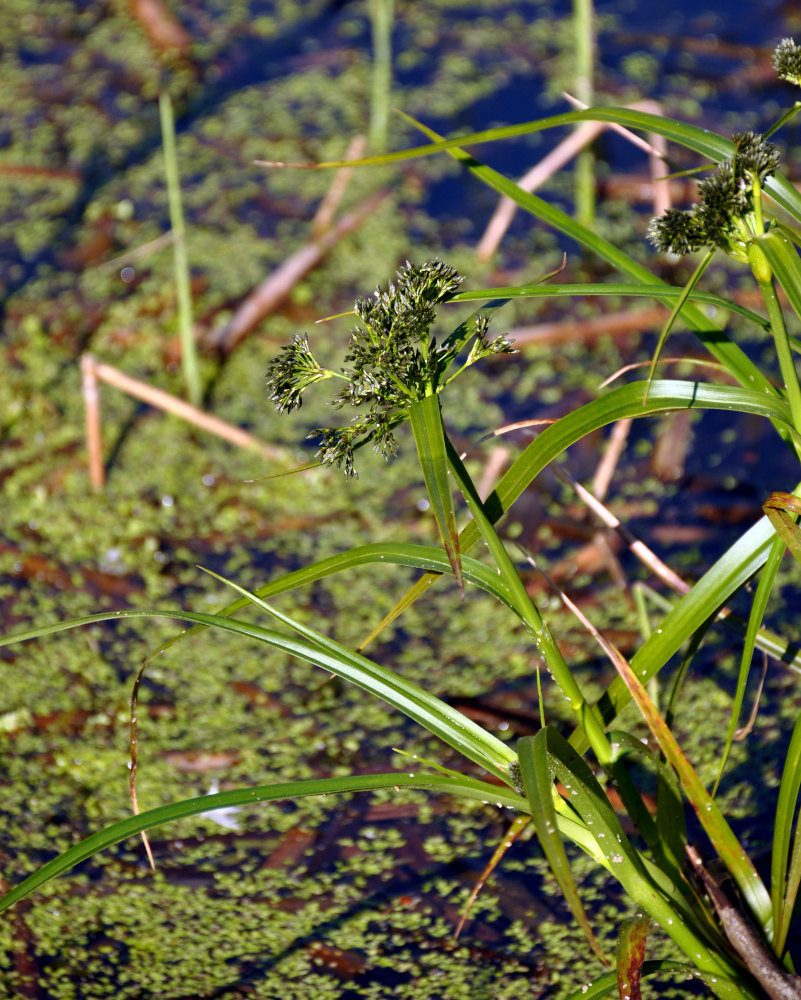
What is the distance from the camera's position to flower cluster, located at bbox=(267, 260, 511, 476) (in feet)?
2.67

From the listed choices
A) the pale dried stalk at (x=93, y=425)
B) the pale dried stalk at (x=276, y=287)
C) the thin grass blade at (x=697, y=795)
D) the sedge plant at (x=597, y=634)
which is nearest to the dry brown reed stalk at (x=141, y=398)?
→ the pale dried stalk at (x=93, y=425)

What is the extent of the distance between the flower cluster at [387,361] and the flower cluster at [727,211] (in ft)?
0.60

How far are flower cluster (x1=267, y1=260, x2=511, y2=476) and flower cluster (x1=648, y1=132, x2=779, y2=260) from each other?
18cm

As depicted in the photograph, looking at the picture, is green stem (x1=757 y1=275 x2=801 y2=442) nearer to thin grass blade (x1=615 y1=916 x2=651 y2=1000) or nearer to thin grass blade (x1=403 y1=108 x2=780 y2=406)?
thin grass blade (x1=403 y1=108 x2=780 y2=406)

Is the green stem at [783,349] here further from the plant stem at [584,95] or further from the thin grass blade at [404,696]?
the plant stem at [584,95]

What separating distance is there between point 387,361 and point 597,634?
1.06 feet

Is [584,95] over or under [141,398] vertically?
over

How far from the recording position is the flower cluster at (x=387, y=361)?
81cm

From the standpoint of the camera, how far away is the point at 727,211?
32.6 inches

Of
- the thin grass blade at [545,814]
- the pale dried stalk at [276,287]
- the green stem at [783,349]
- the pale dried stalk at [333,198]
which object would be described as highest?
the pale dried stalk at [333,198]

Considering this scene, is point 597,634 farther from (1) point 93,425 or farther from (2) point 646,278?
(1) point 93,425

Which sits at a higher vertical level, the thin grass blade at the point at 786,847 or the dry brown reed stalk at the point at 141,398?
the dry brown reed stalk at the point at 141,398

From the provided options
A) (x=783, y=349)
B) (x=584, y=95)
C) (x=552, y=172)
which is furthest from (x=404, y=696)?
(x=584, y=95)

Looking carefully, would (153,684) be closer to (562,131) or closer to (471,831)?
(471,831)
